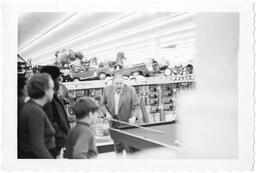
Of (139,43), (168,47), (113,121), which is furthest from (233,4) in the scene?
(113,121)

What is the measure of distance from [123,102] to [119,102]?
0.03 metres

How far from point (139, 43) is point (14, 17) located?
0.95m

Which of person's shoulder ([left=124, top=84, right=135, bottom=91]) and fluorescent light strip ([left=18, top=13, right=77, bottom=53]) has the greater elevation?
fluorescent light strip ([left=18, top=13, right=77, bottom=53])

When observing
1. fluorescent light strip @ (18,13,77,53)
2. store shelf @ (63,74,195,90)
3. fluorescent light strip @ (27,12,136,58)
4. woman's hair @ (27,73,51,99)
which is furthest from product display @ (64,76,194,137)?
fluorescent light strip @ (18,13,77,53)

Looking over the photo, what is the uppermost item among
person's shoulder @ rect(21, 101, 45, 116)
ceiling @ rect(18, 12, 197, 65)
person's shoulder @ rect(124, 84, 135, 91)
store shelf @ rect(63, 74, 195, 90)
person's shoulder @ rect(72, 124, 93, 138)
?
ceiling @ rect(18, 12, 197, 65)

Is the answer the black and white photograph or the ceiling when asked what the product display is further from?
the ceiling

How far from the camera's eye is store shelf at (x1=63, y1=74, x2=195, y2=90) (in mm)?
2701

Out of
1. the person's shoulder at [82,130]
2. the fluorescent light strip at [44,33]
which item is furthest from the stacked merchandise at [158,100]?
the fluorescent light strip at [44,33]

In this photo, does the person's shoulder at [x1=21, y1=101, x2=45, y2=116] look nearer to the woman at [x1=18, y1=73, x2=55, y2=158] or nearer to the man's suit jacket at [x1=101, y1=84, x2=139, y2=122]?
the woman at [x1=18, y1=73, x2=55, y2=158]

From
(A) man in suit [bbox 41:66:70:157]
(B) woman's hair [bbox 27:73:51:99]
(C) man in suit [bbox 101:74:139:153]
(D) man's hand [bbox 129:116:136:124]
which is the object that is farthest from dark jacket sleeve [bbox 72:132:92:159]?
(B) woman's hair [bbox 27:73:51:99]

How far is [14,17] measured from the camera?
2.69 m

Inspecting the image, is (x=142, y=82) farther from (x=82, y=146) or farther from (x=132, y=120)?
(x=82, y=146)

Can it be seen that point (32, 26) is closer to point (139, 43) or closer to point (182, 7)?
point (139, 43)

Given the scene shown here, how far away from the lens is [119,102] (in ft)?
8.91
